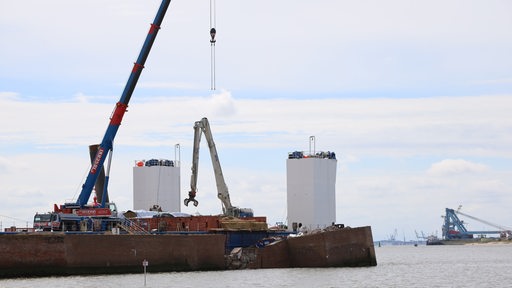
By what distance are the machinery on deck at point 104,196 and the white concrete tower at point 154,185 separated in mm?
19535

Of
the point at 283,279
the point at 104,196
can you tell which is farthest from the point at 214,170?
the point at 283,279

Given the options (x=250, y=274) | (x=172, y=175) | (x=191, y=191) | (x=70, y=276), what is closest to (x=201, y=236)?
(x=250, y=274)

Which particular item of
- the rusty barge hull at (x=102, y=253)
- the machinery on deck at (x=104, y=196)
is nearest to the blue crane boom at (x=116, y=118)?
the machinery on deck at (x=104, y=196)

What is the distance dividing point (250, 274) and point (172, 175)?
30.3m

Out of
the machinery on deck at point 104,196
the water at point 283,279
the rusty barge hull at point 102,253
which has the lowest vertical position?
→ the water at point 283,279

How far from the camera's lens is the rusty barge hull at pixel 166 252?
213ft

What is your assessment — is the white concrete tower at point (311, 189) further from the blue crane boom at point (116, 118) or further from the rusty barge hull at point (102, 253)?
the blue crane boom at point (116, 118)

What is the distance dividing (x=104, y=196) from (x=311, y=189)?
19043 mm

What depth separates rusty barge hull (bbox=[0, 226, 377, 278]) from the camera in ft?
213

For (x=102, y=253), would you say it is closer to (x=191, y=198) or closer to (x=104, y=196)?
(x=104, y=196)

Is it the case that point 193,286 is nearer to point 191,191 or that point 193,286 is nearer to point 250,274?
point 250,274

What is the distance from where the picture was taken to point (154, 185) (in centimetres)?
9812

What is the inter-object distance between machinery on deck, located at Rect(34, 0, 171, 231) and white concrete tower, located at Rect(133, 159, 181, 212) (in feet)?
64.1

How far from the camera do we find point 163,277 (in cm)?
6656
